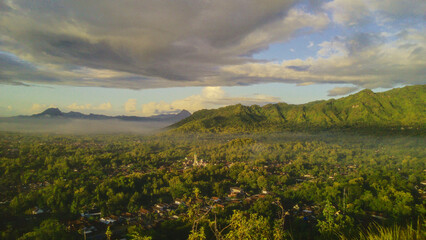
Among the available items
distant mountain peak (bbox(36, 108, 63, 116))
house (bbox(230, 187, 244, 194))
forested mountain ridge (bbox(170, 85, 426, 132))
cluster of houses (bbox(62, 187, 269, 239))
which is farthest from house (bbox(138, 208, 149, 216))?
distant mountain peak (bbox(36, 108, 63, 116))

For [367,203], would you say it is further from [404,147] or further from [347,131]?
[347,131]

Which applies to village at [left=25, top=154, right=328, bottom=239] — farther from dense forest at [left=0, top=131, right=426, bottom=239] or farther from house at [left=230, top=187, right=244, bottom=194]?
house at [left=230, top=187, right=244, bottom=194]

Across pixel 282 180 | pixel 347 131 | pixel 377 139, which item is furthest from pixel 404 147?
pixel 282 180

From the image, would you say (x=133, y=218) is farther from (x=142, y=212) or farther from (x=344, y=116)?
(x=344, y=116)

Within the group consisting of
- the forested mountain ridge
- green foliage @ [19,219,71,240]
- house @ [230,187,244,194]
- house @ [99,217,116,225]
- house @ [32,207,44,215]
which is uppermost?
the forested mountain ridge

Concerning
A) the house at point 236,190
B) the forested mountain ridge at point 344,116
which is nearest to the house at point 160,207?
the house at point 236,190

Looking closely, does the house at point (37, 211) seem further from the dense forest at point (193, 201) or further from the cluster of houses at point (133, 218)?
the cluster of houses at point (133, 218)

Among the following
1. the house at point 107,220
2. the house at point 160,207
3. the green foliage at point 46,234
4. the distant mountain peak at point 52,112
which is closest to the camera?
the green foliage at point 46,234

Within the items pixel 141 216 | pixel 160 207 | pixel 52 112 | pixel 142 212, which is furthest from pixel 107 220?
pixel 52 112
